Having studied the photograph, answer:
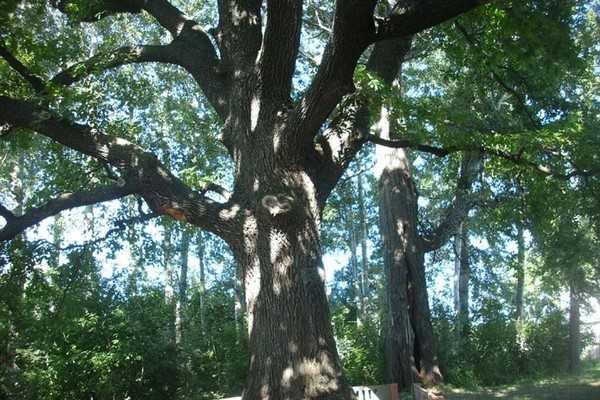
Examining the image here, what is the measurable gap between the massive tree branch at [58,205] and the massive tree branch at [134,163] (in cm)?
21

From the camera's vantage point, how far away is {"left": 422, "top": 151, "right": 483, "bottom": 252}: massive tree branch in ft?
54.4

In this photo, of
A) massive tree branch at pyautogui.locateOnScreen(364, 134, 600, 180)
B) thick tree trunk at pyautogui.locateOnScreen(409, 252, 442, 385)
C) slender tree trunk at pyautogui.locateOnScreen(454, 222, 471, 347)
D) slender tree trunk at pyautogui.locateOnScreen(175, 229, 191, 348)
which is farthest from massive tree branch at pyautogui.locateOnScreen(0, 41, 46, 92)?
slender tree trunk at pyautogui.locateOnScreen(454, 222, 471, 347)

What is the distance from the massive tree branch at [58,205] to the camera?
7969mm

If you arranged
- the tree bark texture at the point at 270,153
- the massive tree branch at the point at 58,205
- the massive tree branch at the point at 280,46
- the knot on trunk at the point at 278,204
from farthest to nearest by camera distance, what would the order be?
1. the massive tree branch at the point at 58,205
2. the knot on trunk at the point at 278,204
3. the massive tree branch at the point at 280,46
4. the tree bark texture at the point at 270,153

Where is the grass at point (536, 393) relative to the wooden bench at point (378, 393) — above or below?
below

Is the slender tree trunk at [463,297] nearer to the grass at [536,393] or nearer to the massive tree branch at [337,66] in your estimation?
the grass at [536,393]

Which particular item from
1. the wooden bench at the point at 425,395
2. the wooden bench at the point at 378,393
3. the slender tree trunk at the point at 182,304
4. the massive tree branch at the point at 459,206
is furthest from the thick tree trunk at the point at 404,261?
the wooden bench at the point at 378,393

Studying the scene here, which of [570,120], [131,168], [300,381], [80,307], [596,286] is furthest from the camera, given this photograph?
[596,286]

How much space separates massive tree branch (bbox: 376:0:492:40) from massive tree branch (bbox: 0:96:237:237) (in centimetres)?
304

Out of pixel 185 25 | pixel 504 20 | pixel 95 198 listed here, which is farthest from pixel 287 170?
pixel 504 20

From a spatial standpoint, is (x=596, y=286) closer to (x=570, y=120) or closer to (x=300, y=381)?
(x=570, y=120)

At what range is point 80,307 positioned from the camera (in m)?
13.2

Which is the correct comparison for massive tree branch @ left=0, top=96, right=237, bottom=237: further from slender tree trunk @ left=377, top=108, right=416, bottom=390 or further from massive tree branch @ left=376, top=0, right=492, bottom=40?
slender tree trunk @ left=377, top=108, right=416, bottom=390

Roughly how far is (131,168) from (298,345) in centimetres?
336
